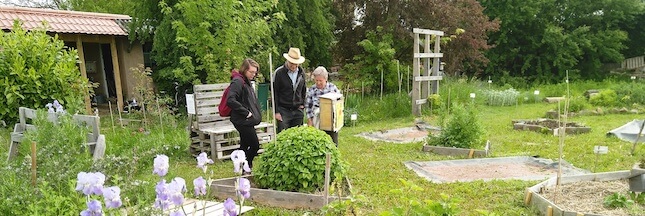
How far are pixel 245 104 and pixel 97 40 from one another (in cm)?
753

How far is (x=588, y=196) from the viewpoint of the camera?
3.94 meters

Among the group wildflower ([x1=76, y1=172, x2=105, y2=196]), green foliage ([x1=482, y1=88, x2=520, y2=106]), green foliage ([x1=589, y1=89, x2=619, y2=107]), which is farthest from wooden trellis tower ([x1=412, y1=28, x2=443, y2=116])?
wildflower ([x1=76, y1=172, x2=105, y2=196])

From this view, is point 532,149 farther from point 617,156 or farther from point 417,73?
point 417,73

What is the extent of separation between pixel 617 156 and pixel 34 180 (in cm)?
640

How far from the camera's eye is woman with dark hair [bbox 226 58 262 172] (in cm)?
464

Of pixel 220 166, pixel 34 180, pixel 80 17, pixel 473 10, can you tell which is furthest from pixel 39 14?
pixel 473 10

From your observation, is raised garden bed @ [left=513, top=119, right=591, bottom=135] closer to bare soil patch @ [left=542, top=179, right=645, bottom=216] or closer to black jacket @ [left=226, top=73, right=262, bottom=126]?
bare soil patch @ [left=542, top=179, right=645, bottom=216]

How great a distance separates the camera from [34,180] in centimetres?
310

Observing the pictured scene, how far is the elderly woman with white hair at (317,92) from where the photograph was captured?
5.12 m

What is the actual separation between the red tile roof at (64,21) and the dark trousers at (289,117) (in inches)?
250

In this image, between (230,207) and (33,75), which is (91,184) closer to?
(230,207)

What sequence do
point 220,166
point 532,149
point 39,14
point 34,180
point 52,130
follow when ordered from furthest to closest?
point 39,14
point 532,149
point 220,166
point 52,130
point 34,180

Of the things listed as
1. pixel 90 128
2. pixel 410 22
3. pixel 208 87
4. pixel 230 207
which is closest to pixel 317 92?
pixel 208 87

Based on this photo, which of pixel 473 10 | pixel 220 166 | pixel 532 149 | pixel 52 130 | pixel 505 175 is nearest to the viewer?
pixel 52 130
